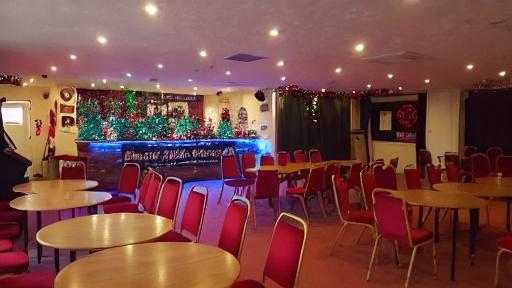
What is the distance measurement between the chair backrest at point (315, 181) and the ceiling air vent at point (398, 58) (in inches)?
81.6

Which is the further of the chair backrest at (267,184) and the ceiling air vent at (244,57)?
the ceiling air vent at (244,57)

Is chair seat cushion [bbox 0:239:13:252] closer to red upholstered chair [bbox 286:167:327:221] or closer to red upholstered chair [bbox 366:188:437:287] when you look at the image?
red upholstered chair [bbox 366:188:437:287]

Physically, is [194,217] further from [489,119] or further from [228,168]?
[489,119]

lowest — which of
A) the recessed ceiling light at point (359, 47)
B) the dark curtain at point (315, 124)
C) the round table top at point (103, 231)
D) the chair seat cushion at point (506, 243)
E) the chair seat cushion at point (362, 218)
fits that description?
the chair seat cushion at point (506, 243)

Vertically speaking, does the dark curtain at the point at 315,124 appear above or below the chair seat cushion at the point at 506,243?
above

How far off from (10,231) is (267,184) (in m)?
3.41

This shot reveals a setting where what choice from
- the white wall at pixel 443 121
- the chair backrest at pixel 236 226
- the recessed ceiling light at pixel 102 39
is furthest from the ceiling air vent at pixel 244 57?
the white wall at pixel 443 121

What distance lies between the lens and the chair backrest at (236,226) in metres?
2.64

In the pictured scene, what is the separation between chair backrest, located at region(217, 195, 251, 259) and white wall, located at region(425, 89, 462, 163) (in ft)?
34.6

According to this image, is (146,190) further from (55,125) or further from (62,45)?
(55,125)

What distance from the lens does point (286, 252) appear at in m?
2.24

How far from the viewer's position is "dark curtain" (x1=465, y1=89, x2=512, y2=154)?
10.9m

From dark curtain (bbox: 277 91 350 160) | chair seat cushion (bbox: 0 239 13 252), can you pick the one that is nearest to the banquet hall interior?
dark curtain (bbox: 277 91 350 160)

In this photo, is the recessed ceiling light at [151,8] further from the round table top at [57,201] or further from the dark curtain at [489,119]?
the dark curtain at [489,119]
